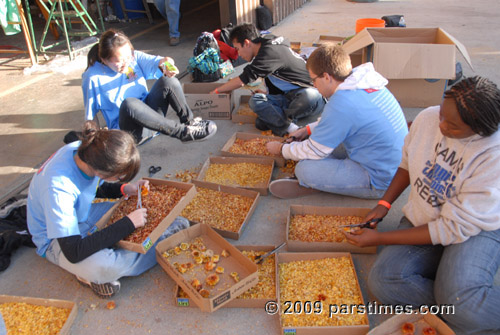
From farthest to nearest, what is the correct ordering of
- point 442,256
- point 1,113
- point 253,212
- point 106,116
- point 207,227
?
point 1,113 → point 106,116 → point 253,212 → point 207,227 → point 442,256

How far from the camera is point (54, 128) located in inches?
191

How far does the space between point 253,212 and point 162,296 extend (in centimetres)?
102

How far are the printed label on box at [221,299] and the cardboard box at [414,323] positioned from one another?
795 mm

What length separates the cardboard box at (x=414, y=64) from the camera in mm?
4262

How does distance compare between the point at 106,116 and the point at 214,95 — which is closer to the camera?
the point at 106,116

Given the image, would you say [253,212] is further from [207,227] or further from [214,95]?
[214,95]

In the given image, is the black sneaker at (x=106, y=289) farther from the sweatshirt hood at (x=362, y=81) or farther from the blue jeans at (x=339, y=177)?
the sweatshirt hood at (x=362, y=81)

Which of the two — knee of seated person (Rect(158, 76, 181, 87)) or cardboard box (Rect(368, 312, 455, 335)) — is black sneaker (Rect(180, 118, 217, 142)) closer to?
knee of seated person (Rect(158, 76, 181, 87))

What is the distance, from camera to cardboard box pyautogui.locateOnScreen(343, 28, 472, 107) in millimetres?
4262

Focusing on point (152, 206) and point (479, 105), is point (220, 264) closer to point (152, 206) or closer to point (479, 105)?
point (152, 206)

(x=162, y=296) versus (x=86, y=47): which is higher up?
(x=86, y=47)

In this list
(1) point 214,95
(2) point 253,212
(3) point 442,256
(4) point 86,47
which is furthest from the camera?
(4) point 86,47

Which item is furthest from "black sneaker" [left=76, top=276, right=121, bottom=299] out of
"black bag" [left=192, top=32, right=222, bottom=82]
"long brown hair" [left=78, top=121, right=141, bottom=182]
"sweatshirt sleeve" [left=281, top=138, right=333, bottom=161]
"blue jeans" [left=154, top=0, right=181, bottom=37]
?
"blue jeans" [left=154, top=0, right=181, bottom=37]

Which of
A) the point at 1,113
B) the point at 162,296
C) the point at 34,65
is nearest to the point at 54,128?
the point at 1,113
